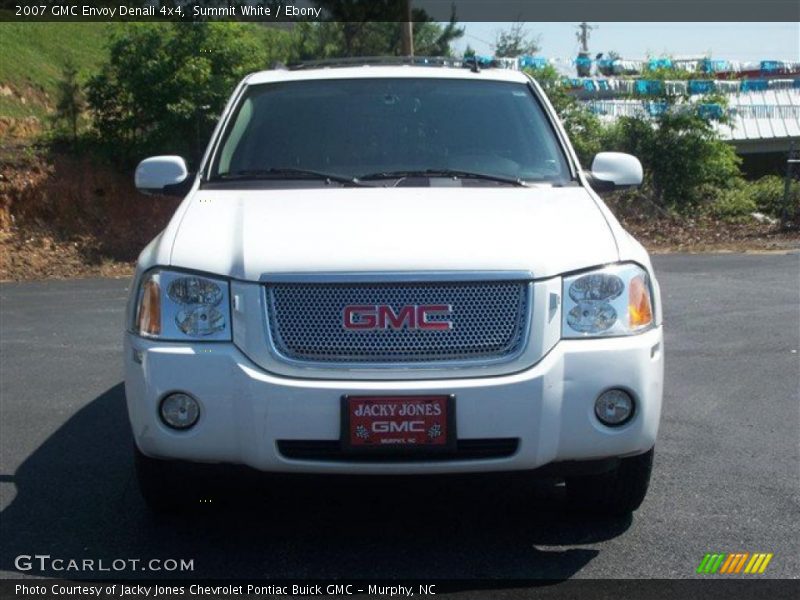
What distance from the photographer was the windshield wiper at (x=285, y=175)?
5.21 metres

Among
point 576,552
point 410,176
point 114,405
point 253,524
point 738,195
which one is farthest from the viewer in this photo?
point 738,195

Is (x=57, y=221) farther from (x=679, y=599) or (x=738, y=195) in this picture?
(x=679, y=599)

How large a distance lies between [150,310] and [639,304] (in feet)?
5.91

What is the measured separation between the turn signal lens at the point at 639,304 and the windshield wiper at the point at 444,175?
3.30ft

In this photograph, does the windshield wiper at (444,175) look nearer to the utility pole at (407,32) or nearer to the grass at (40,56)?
the grass at (40,56)

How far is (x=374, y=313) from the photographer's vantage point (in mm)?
4172

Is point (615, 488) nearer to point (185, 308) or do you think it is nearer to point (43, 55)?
point (185, 308)

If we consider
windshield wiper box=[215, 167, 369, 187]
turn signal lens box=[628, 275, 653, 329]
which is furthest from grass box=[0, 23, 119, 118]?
turn signal lens box=[628, 275, 653, 329]

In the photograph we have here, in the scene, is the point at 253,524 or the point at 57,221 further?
the point at 57,221

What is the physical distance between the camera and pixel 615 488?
4.64 metres

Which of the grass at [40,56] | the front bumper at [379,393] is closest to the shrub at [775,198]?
the grass at [40,56]

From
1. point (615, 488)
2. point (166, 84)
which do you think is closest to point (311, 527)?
point (615, 488)

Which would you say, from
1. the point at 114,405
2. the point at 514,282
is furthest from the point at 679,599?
the point at 114,405

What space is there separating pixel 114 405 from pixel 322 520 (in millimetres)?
2419
